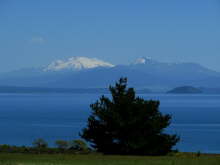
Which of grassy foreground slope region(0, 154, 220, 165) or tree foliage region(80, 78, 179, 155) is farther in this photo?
tree foliage region(80, 78, 179, 155)

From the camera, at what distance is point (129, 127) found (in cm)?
2391

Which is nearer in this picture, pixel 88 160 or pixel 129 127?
pixel 88 160

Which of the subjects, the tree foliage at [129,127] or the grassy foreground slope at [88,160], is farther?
the tree foliage at [129,127]

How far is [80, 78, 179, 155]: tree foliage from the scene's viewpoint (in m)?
23.8

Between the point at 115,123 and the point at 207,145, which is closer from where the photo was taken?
the point at 115,123

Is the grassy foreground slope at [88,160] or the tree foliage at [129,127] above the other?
the tree foliage at [129,127]

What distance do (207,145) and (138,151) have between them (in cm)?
4351

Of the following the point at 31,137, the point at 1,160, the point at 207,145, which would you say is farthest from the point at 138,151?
the point at 31,137

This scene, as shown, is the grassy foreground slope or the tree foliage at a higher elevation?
the tree foliage

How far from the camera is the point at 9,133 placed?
8138 centimetres

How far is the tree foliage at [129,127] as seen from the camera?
936 inches

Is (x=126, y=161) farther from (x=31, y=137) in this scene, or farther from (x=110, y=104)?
(x=31, y=137)

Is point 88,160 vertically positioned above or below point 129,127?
below

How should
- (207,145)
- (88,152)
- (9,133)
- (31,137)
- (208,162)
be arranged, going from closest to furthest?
1. (208,162)
2. (88,152)
3. (207,145)
4. (31,137)
5. (9,133)
